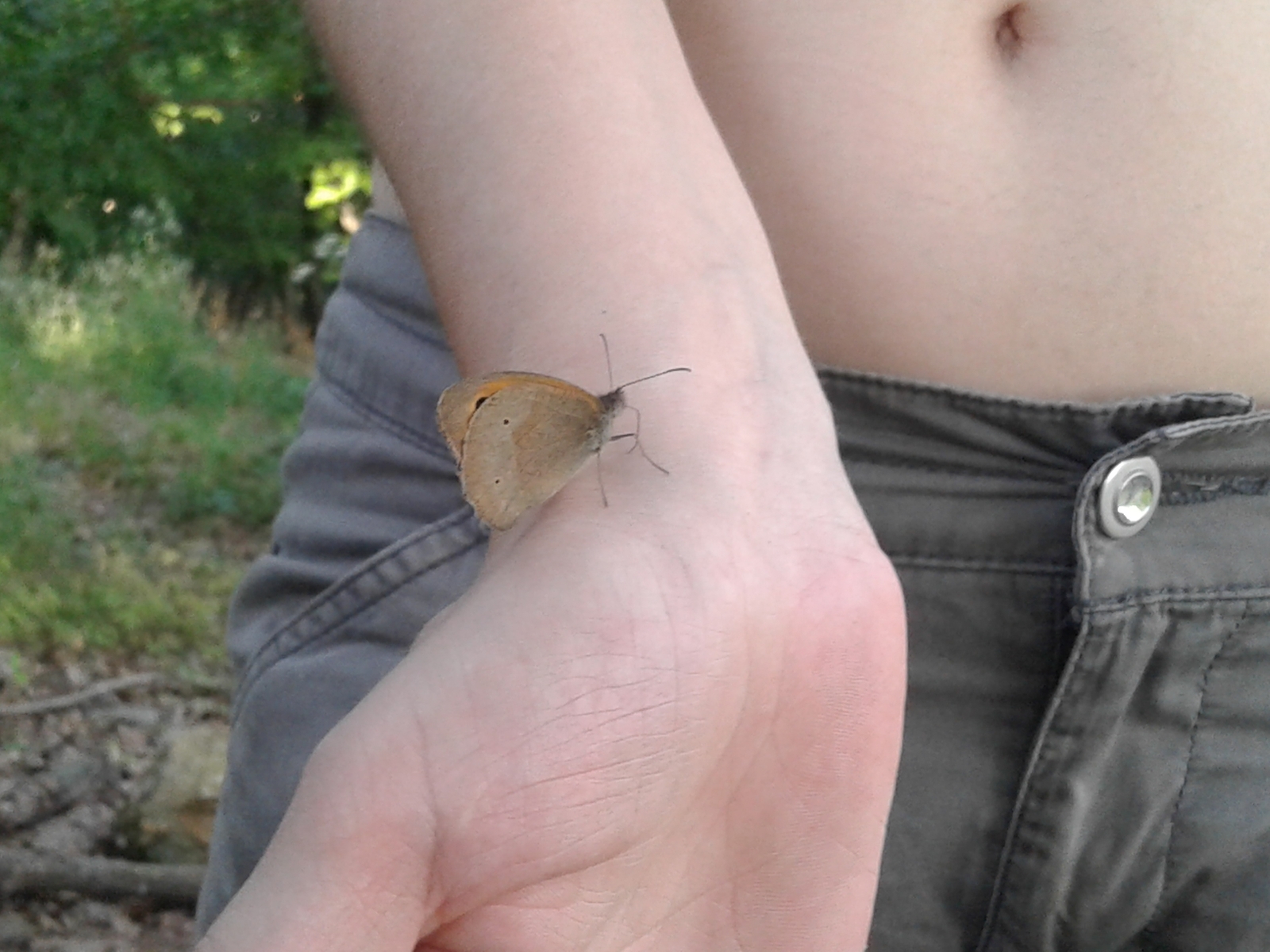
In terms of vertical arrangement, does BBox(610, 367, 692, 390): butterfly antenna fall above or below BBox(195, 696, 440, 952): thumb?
above

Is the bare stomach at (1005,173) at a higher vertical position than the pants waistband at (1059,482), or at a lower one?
higher

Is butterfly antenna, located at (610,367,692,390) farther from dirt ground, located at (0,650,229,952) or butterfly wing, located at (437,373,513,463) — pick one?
dirt ground, located at (0,650,229,952)

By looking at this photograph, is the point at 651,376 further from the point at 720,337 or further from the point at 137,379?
the point at 137,379

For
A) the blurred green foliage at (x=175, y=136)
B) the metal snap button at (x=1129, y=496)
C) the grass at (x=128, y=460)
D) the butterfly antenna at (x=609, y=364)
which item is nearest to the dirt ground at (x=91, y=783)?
the grass at (x=128, y=460)

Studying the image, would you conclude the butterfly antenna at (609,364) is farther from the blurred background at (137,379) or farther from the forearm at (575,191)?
the blurred background at (137,379)

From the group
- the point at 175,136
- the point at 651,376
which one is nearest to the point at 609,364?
the point at 651,376

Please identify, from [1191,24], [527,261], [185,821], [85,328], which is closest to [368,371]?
[527,261]

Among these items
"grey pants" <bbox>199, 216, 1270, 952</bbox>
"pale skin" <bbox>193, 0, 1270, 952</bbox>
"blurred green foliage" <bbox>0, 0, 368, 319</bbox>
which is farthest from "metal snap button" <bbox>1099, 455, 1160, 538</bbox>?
"blurred green foliage" <bbox>0, 0, 368, 319</bbox>
